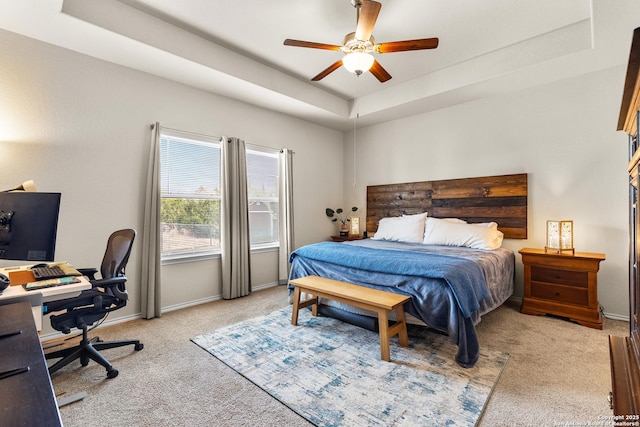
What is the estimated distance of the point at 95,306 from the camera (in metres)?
2.19

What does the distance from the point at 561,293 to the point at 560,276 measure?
172 millimetres

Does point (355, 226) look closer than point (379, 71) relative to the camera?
No

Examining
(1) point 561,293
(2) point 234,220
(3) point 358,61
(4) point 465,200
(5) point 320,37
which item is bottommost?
(1) point 561,293

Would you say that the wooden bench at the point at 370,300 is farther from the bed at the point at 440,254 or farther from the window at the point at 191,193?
the window at the point at 191,193

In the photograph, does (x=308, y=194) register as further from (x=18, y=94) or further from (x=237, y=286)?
(x=18, y=94)

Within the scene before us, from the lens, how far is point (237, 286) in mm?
3965

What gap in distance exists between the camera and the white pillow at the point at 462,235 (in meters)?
3.55

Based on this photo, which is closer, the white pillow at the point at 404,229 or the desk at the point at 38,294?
the desk at the point at 38,294

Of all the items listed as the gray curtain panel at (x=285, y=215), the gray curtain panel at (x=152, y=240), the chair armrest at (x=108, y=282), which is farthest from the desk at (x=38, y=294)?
the gray curtain panel at (x=285, y=215)

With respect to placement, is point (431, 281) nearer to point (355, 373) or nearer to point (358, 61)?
point (355, 373)

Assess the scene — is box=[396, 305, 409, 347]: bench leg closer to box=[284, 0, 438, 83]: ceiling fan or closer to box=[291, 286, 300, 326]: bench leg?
box=[291, 286, 300, 326]: bench leg

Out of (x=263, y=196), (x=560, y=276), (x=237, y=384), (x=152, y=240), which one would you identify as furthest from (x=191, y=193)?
(x=560, y=276)

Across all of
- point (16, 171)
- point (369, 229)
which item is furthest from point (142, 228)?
point (369, 229)

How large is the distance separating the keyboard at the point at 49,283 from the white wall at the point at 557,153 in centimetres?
429
